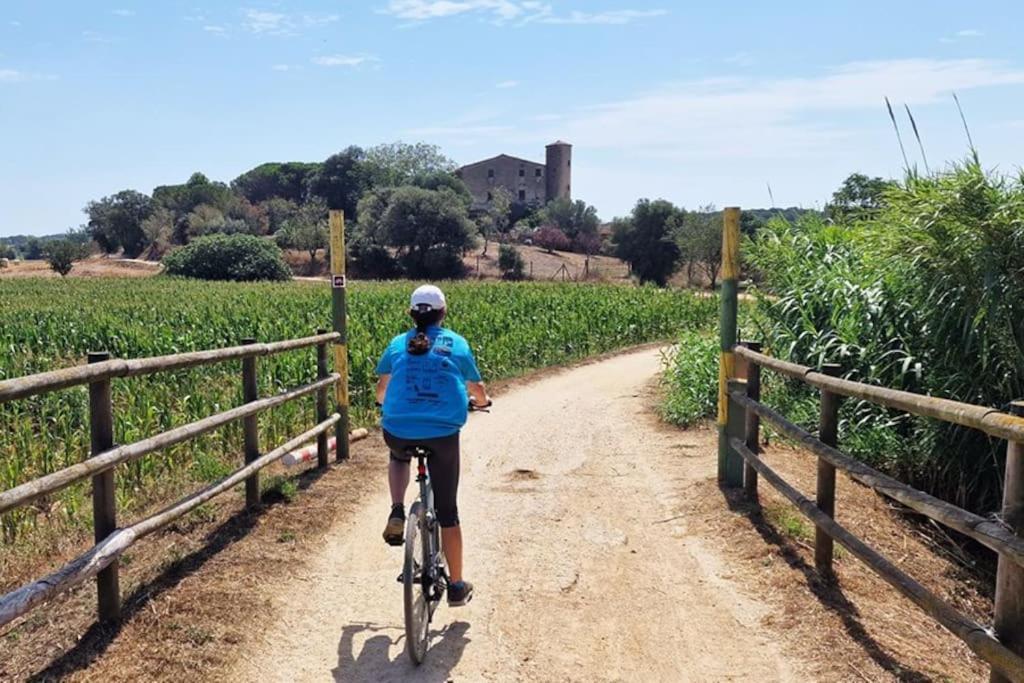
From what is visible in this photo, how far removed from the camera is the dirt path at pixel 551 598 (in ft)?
13.8

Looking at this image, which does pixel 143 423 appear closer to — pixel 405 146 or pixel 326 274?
pixel 326 274

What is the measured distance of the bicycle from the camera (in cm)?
398

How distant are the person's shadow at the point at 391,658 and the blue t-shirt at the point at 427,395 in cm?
115

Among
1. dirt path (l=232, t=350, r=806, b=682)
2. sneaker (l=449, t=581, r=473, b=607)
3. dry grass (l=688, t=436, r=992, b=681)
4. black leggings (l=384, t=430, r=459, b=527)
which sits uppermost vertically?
black leggings (l=384, t=430, r=459, b=527)

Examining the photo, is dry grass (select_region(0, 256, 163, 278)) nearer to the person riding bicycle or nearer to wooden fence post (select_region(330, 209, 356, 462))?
wooden fence post (select_region(330, 209, 356, 462))

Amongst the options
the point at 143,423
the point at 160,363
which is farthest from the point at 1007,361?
the point at 143,423

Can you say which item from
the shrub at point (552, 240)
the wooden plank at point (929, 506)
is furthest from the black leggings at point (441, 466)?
the shrub at point (552, 240)

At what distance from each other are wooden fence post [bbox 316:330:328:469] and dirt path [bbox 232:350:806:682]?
0.74 meters

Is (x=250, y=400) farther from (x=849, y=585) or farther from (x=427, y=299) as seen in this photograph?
(x=849, y=585)

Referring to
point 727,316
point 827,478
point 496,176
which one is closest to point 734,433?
point 727,316

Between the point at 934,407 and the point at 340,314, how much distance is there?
5.74 m

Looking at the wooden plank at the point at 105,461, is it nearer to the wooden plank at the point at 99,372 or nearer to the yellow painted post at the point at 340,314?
the wooden plank at the point at 99,372

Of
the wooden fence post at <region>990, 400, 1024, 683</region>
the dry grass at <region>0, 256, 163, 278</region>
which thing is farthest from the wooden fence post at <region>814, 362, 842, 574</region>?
the dry grass at <region>0, 256, 163, 278</region>

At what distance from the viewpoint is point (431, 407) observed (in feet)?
14.1
